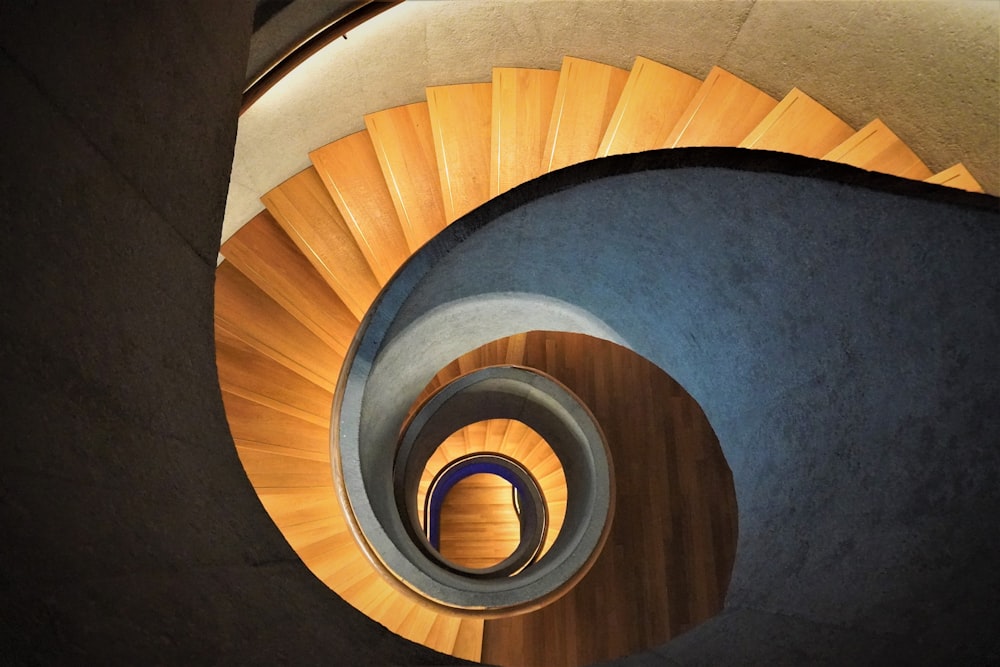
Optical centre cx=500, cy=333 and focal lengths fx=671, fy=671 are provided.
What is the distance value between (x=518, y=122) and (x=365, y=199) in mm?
1052

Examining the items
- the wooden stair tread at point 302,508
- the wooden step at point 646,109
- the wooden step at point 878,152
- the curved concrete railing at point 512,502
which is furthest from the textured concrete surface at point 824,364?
the curved concrete railing at point 512,502

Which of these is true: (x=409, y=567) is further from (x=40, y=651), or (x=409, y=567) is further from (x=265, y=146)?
(x=40, y=651)

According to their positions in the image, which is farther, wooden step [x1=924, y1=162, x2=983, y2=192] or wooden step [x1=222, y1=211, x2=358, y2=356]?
wooden step [x1=222, y1=211, x2=358, y2=356]

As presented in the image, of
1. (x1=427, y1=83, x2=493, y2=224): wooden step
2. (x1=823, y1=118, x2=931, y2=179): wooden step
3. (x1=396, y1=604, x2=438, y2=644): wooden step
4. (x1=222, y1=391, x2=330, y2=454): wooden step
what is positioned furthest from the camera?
(x1=396, y1=604, x2=438, y2=644): wooden step

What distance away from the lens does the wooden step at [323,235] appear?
4043 millimetres

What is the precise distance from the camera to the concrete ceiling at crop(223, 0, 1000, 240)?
9.89 feet

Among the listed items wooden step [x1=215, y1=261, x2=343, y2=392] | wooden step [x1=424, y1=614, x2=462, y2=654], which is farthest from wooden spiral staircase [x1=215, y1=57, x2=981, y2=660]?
wooden step [x1=424, y1=614, x2=462, y2=654]

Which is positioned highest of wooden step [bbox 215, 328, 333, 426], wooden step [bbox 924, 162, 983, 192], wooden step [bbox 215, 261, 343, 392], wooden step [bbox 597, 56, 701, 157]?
wooden step [bbox 597, 56, 701, 157]

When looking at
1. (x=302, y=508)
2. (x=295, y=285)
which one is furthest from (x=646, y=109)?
(x=302, y=508)

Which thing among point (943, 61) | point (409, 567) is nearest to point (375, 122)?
point (409, 567)

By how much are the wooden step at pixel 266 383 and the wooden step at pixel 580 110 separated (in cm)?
193

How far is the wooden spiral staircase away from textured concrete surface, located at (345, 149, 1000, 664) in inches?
54.7

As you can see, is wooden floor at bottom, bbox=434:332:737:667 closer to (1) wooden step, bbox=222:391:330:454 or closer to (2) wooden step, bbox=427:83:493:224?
(1) wooden step, bbox=222:391:330:454

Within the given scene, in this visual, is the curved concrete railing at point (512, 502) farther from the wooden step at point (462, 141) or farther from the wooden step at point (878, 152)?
the wooden step at point (878, 152)
